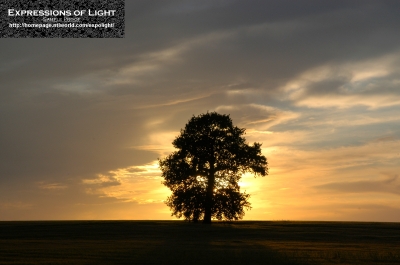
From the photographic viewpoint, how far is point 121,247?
1842 inches

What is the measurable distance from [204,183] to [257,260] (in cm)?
4670

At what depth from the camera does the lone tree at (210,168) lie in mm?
82625

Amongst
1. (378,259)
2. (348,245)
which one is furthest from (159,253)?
(348,245)

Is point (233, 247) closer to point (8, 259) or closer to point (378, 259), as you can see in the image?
point (378, 259)

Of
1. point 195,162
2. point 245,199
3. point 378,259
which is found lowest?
point 378,259

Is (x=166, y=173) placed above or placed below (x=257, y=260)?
above

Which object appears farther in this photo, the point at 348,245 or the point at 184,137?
the point at 184,137

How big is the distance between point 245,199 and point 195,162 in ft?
29.2

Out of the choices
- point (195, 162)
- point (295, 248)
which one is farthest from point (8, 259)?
point (195, 162)

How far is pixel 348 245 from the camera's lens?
172 ft

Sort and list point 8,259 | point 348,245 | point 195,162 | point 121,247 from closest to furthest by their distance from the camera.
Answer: point 8,259, point 121,247, point 348,245, point 195,162

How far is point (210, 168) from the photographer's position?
83375 millimetres

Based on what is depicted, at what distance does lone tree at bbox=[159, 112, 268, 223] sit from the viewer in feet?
271


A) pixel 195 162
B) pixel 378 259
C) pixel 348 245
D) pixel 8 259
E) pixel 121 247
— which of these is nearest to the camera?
pixel 8 259
